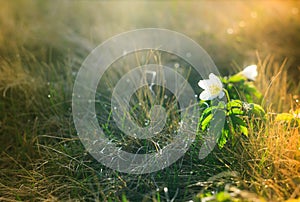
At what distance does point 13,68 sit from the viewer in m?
2.79

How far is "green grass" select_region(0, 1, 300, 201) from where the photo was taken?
183 centimetres

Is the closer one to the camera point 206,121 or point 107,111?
point 206,121

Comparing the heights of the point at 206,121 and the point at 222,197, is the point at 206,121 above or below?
above

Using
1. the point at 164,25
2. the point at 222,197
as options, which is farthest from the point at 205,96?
the point at 164,25

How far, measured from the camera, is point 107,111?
243cm

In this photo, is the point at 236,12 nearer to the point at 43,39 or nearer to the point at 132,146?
the point at 43,39

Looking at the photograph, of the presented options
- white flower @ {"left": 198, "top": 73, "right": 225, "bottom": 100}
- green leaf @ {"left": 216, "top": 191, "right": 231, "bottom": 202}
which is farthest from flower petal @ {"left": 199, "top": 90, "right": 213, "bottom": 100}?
green leaf @ {"left": 216, "top": 191, "right": 231, "bottom": 202}

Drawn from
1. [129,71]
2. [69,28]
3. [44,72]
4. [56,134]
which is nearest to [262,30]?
[129,71]

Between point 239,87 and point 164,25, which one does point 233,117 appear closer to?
point 239,87

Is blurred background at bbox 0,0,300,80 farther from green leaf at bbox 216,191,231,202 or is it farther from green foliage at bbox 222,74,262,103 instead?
green leaf at bbox 216,191,231,202

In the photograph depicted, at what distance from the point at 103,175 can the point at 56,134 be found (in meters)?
0.54

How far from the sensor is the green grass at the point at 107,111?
71.9 inches

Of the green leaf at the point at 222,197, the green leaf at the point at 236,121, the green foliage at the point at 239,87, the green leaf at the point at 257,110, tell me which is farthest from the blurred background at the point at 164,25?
the green leaf at the point at 222,197

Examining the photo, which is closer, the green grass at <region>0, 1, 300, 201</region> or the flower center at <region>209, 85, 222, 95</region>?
the green grass at <region>0, 1, 300, 201</region>
